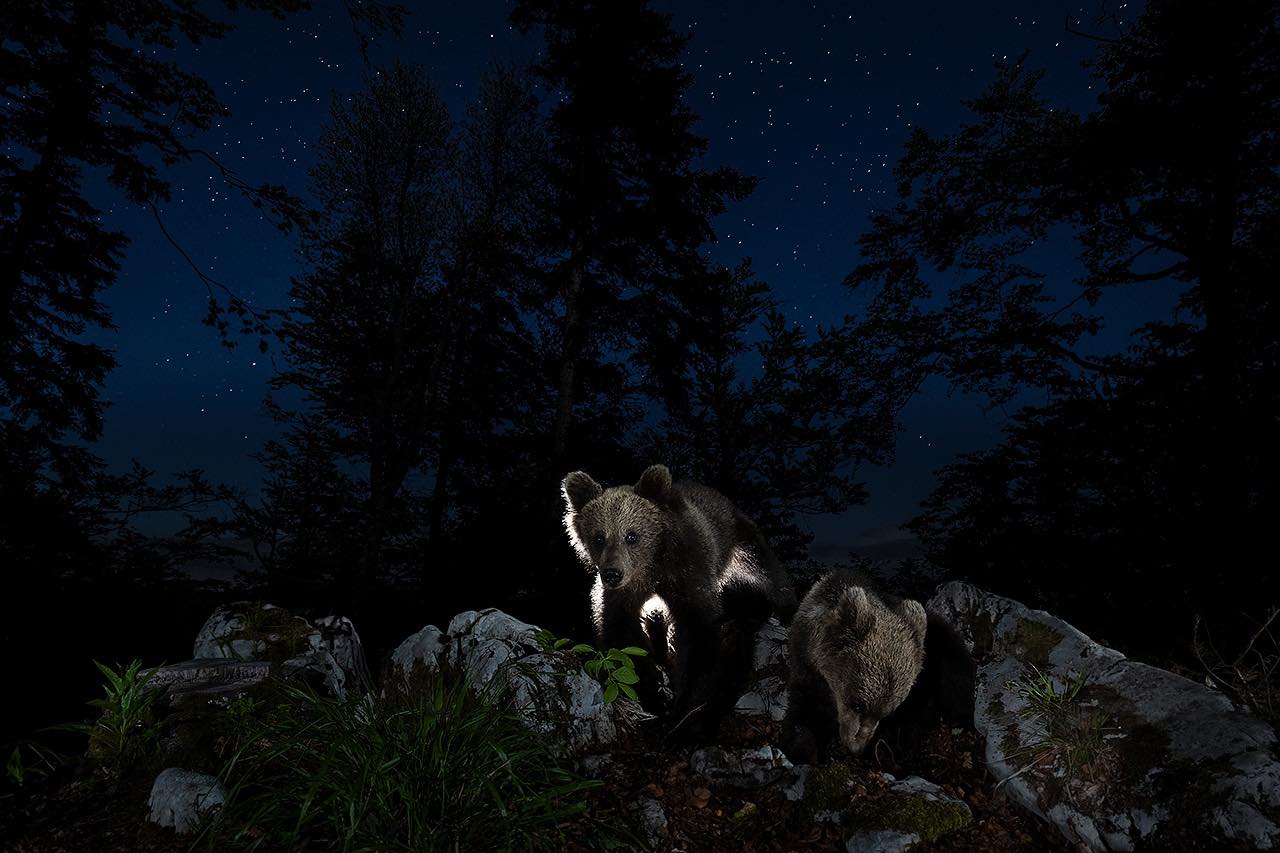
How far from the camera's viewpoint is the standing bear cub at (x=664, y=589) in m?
3.73

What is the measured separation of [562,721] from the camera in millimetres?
3590

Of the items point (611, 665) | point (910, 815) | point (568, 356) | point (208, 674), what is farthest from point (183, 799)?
point (568, 356)

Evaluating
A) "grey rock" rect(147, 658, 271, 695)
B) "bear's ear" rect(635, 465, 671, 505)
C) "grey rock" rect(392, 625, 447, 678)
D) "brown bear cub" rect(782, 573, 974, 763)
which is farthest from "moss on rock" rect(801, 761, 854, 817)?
"grey rock" rect(147, 658, 271, 695)

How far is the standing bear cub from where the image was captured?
373cm

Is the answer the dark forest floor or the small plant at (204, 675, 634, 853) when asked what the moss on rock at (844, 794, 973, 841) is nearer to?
the dark forest floor

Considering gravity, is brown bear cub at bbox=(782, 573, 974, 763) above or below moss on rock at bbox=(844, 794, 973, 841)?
above

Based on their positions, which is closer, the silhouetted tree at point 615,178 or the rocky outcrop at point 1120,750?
the rocky outcrop at point 1120,750

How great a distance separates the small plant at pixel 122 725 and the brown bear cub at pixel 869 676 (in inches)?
147

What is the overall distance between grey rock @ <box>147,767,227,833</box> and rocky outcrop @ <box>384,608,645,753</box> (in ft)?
3.92

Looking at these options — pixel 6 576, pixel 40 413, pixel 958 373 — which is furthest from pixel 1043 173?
pixel 40 413

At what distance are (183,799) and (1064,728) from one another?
4455mm

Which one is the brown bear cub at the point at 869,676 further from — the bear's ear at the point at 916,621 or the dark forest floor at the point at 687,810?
the dark forest floor at the point at 687,810

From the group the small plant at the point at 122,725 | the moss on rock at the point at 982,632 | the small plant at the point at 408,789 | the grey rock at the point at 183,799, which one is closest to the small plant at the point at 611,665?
the small plant at the point at 408,789

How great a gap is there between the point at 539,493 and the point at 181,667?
864 centimetres
